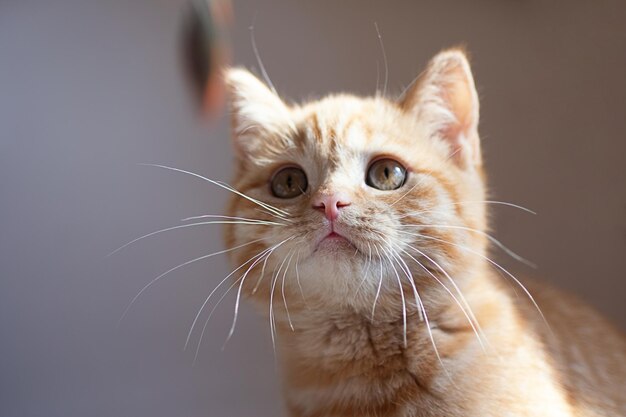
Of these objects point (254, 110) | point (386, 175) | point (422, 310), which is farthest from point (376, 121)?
point (422, 310)

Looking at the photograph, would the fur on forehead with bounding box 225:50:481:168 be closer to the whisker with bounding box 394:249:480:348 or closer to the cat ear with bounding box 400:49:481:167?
the cat ear with bounding box 400:49:481:167

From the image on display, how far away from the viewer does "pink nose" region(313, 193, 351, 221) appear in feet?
3.33

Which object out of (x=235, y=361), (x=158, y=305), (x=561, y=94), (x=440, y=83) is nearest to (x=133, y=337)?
(x=158, y=305)

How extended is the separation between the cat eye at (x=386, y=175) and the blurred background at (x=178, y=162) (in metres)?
0.64

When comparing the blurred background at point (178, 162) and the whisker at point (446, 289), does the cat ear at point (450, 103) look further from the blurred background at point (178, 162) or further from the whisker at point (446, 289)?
the blurred background at point (178, 162)

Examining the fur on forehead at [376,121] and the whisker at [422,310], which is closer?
the whisker at [422,310]

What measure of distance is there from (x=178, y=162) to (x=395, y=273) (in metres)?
0.89

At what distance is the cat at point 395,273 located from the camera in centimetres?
103

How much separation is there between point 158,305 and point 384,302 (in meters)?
0.83

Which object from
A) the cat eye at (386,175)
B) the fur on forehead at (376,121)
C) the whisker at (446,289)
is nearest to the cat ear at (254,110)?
the fur on forehead at (376,121)

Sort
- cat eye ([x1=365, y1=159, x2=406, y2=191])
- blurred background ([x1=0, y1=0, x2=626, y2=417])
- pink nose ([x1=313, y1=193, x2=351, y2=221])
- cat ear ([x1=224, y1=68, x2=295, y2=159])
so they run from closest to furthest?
pink nose ([x1=313, y1=193, x2=351, y2=221]) → cat eye ([x1=365, y1=159, x2=406, y2=191]) → cat ear ([x1=224, y1=68, x2=295, y2=159]) → blurred background ([x1=0, y1=0, x2=626, y2=417])

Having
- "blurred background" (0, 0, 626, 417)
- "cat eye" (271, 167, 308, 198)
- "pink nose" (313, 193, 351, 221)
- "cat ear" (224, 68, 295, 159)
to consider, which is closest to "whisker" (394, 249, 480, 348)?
"pink nose" (313, 193, 351, 221)

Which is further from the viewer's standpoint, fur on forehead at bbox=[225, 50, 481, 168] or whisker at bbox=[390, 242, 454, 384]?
fur on forehead at bbox=[225, 50, 481, 168]

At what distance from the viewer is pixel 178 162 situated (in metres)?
1.75
